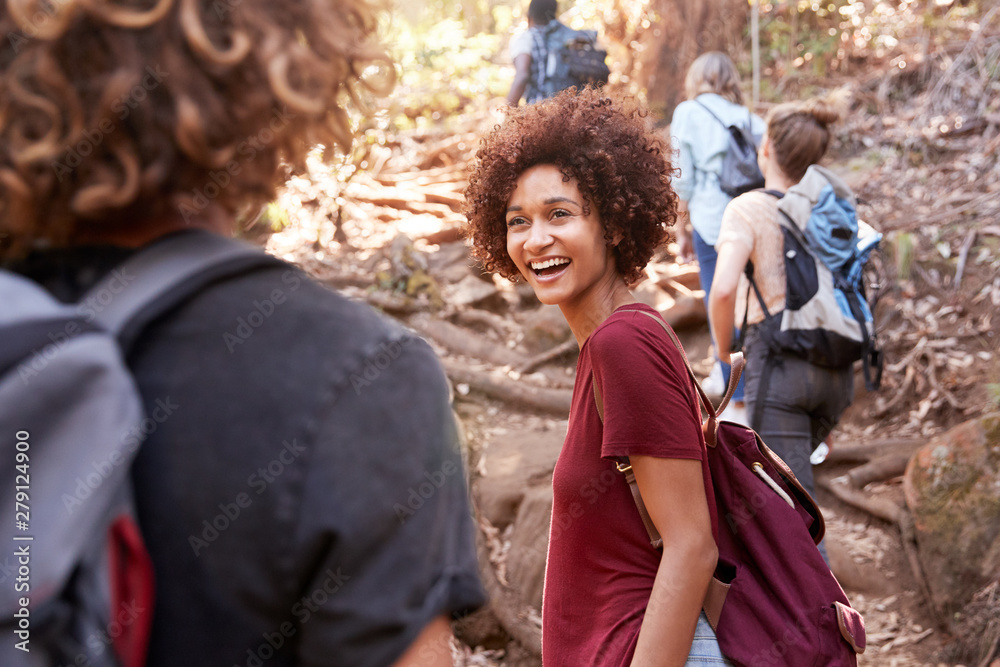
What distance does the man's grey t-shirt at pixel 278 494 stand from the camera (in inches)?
30.9

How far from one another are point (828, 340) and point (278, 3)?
282 centimetres

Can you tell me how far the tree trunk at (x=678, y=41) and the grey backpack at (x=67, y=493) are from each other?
8.12 metres

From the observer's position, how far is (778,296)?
326cm

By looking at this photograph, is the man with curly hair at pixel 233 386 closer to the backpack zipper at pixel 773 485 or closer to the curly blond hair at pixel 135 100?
the curly blond hair at pixel 135 100

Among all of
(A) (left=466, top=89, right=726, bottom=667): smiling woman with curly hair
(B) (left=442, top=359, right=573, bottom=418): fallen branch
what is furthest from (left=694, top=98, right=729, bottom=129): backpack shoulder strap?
(A) (left=466, top=89, right=726, bottom=667): smiling woman with curly hair

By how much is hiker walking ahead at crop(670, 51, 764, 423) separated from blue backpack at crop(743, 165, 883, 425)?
4.85 feet

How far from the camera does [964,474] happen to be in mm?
4156

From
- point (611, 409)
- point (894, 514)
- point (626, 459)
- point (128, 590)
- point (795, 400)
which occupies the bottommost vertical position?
point (894, 514)

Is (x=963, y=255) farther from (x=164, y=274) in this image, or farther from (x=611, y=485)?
(x=164, y=274)

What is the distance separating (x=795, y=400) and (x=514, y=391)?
9.73ft

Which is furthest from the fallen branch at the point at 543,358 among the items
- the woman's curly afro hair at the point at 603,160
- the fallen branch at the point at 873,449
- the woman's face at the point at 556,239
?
the woman's face at the point at 556,239

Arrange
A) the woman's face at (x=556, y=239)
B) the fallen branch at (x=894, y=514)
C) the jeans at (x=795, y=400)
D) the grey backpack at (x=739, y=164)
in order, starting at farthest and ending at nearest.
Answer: the grey backpack at (x=739, y=164) → the fallen branch at (x=894, y=514) → the jeans at (x=795, y=400) → the woman's face at (x=556, y=239)

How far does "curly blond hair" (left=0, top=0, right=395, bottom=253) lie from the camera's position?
79 cm

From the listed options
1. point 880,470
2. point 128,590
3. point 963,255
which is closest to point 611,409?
point 128,590
